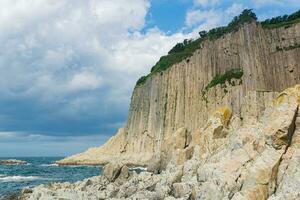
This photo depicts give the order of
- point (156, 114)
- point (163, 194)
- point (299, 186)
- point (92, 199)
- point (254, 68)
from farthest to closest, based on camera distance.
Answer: point (156, 114) < point (254, 68) < point (92, 199) < point (163, 194) < point (299, 186)

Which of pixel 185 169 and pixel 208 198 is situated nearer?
pixel 208 198

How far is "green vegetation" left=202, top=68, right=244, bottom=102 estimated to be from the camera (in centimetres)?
9771

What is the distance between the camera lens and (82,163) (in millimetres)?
123062

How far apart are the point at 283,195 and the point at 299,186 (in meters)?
0.74

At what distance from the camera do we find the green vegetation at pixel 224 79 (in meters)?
97.7

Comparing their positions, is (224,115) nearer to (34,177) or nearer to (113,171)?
(113,171)

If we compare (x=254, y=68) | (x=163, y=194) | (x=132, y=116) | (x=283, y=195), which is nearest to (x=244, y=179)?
(x=283, y=195)

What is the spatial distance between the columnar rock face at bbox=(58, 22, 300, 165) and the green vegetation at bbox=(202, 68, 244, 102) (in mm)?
852

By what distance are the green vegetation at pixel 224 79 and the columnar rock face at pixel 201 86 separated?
0.85 metres

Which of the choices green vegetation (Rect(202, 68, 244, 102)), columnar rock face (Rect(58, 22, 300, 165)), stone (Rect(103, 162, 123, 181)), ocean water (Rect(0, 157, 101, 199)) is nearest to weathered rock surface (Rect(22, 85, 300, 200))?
stone (Rect(103, 162, 123, 181))

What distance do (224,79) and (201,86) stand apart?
6.85 m

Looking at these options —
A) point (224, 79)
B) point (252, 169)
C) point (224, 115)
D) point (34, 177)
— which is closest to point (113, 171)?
point (224, 115)

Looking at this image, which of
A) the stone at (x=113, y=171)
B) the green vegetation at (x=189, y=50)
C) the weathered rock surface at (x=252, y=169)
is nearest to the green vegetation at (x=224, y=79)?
the green vegetation at (x=189, y=50)

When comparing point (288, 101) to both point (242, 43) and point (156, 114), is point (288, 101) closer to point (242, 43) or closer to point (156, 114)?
point (242, 43)
